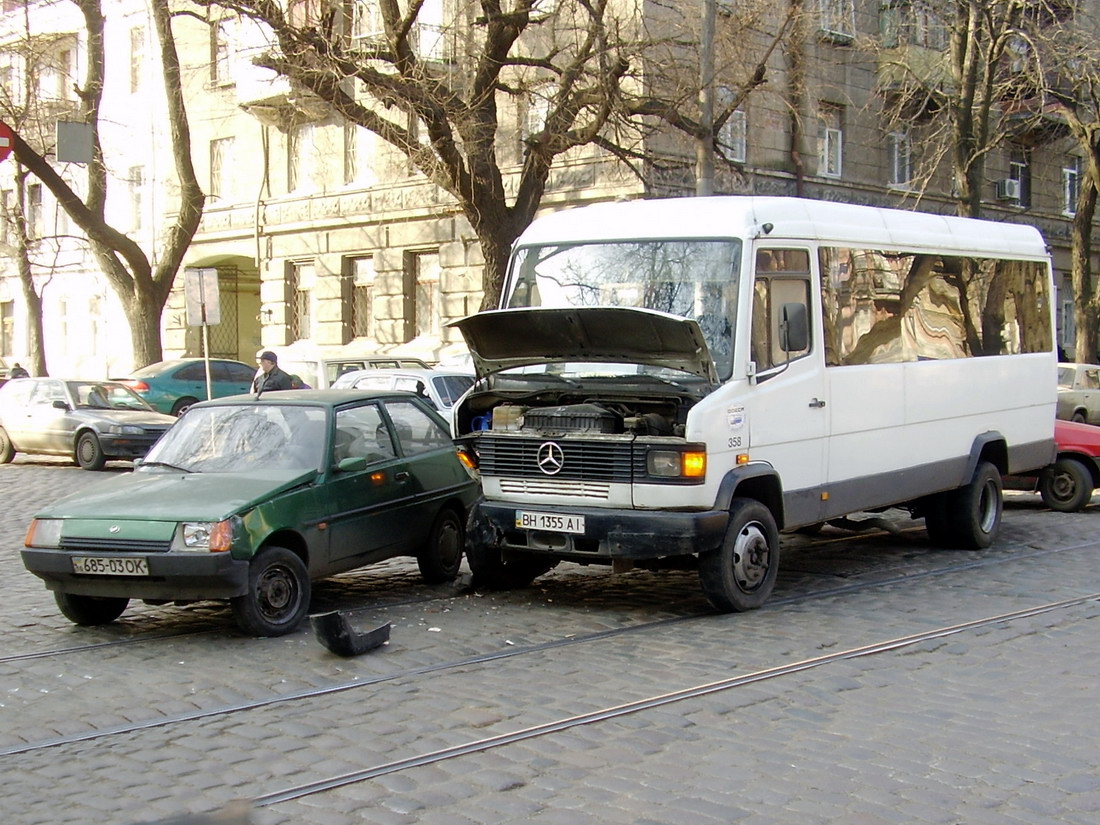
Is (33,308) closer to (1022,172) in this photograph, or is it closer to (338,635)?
(1022,172)

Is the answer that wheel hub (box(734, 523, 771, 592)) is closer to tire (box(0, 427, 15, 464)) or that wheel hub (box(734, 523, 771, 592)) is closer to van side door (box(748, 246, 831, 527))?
van side door (box(748, 246, 831, 527))

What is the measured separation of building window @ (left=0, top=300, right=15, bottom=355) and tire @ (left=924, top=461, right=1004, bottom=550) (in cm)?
4207

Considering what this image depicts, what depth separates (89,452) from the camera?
21.3 metres

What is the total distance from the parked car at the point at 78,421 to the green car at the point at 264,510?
37.8 ft

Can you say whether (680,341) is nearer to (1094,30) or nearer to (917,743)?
(917,743)

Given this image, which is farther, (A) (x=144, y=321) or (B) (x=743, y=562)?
(A) (x=144, y=321)

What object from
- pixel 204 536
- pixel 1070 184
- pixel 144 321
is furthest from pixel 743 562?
pixel 1070 184

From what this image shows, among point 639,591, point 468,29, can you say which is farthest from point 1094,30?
point 639,591

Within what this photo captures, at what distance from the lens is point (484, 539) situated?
31.7 feet

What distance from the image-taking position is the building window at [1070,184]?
3981 cm

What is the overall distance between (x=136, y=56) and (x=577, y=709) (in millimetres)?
38489

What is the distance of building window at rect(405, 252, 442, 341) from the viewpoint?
33406 mm

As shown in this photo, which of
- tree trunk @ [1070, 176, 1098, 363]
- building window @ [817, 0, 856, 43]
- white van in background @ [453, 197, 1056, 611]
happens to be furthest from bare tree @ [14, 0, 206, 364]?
tree trunk @ [1070, 176, 1098, 363]

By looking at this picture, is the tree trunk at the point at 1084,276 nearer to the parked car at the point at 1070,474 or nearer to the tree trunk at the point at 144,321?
the parked car at the point at 1070,474
